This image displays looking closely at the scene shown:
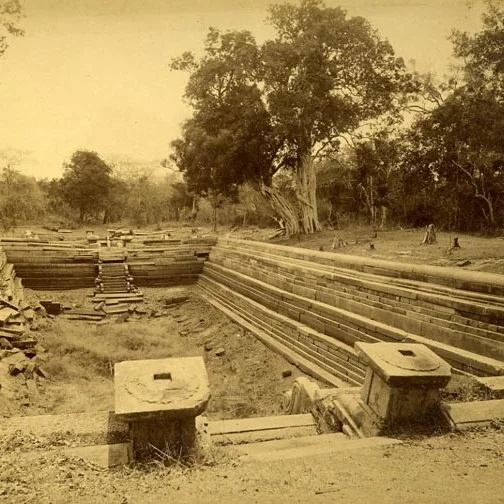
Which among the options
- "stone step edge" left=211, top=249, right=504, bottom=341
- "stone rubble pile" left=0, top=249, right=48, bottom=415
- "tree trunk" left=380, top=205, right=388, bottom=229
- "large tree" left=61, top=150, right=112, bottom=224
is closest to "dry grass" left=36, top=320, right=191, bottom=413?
"stone rubble pile" left=0, top=249, right=48, bottom=415

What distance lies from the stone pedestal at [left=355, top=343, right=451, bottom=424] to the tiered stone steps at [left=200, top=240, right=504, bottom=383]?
58.7 inches

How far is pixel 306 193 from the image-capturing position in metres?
17.7

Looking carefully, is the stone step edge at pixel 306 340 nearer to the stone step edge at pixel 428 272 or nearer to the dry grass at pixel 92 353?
the stone step edge at pixel 428 272

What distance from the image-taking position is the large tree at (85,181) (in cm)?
3064

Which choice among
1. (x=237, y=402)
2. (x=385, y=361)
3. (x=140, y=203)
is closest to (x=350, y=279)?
(x=237, y=402)

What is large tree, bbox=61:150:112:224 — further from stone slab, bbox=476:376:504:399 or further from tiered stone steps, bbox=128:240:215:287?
stone slab, bbox=476:376:504:399

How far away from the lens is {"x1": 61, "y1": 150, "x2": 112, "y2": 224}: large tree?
1206 inches

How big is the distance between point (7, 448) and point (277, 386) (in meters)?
4.70

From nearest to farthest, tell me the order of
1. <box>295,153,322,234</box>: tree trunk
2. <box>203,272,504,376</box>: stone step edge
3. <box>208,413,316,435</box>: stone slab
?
<box>208,413,316,435</box>: stone slab, <box>203,272,504,376</box>: stone step edge, <box>295,153,322,234</box>: tree trunk

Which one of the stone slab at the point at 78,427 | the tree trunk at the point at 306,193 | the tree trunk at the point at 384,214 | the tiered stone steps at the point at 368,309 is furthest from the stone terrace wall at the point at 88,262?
the stone slab at the point at 78,427

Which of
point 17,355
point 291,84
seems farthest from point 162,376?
point 291,84

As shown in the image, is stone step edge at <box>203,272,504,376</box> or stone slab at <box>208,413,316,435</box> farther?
stone step edge at <box>203,272,504,376</box>

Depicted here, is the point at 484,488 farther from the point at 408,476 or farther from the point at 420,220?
the point at 420,220

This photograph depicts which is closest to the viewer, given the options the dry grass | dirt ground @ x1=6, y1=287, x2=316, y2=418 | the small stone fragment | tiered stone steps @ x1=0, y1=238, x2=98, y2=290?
dirt ground @ x1=6, y1=287, x2=316, y2=418
